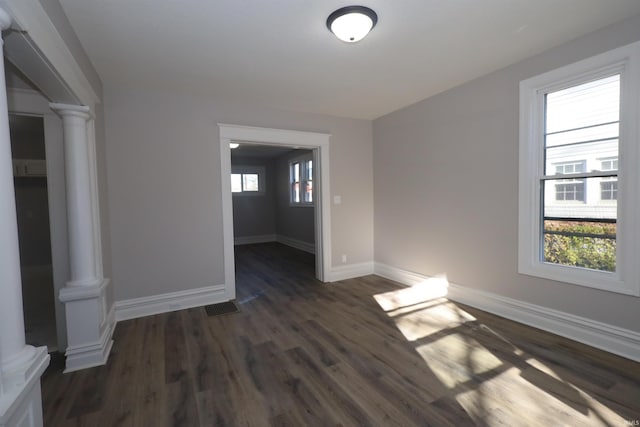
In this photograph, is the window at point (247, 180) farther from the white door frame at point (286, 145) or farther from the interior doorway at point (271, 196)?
the white door frame at point (286, 145)

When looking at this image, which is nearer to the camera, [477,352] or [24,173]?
[477,352]

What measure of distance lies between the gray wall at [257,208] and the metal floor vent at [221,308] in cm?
456

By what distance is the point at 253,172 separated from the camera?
815 cm

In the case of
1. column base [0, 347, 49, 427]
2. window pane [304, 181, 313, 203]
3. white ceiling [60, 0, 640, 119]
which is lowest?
column base [0, 347, 49, 427]

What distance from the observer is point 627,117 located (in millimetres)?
2166

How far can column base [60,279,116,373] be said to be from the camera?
7.32 ft

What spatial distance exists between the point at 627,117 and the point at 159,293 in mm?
4544

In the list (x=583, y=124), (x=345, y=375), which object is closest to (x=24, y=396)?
(x=345, y=375)

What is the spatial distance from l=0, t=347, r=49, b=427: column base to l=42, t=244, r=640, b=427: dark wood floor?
0.62 meters

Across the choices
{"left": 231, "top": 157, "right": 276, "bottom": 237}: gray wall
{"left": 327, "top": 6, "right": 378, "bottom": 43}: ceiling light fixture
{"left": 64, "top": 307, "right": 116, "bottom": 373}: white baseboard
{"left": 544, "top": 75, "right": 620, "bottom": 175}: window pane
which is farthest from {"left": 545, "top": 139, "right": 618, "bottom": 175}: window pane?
{"left": 231, "top": 157, "right": 276, "bottom": 237}: gray wall

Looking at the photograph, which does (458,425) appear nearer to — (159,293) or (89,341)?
A: (89,341)

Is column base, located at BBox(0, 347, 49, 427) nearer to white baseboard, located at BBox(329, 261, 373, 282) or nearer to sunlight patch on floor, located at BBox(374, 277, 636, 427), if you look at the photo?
sunlight patch on floor, located at BBox(374, 277, 636, 427)

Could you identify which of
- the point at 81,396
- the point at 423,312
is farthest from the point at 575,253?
the point at 81,396

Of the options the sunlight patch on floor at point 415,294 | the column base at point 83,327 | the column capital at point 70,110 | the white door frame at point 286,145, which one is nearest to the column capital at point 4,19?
the column capital at point 70,110
